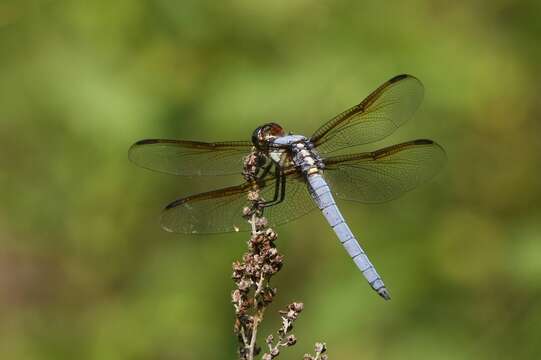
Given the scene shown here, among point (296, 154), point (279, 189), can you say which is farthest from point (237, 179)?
point (279, 189)

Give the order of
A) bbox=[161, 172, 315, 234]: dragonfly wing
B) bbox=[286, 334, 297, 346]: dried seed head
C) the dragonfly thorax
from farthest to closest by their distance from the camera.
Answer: the dragonfly thorax
bbox=[161, 172, 315, 234]: dragonfly wing
bbox=[286, 334, 297, 346]: dried seed head

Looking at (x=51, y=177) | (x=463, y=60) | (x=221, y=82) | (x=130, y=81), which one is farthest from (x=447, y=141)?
(x=51, y=177)

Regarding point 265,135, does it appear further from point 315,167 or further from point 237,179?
point 237,179

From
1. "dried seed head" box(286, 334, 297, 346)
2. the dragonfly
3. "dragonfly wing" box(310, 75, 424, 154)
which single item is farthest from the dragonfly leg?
"dried seed head" box(286, 334, 297, 346)

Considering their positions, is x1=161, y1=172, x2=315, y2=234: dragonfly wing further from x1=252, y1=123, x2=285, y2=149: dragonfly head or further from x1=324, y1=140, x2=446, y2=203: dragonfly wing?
x1=324, y1=140, x2=446, y2=203: dragonfly wing

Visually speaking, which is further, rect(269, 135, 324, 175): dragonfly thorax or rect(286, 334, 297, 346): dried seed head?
rect(269, 135, 324, 175): dragonfly thorax
